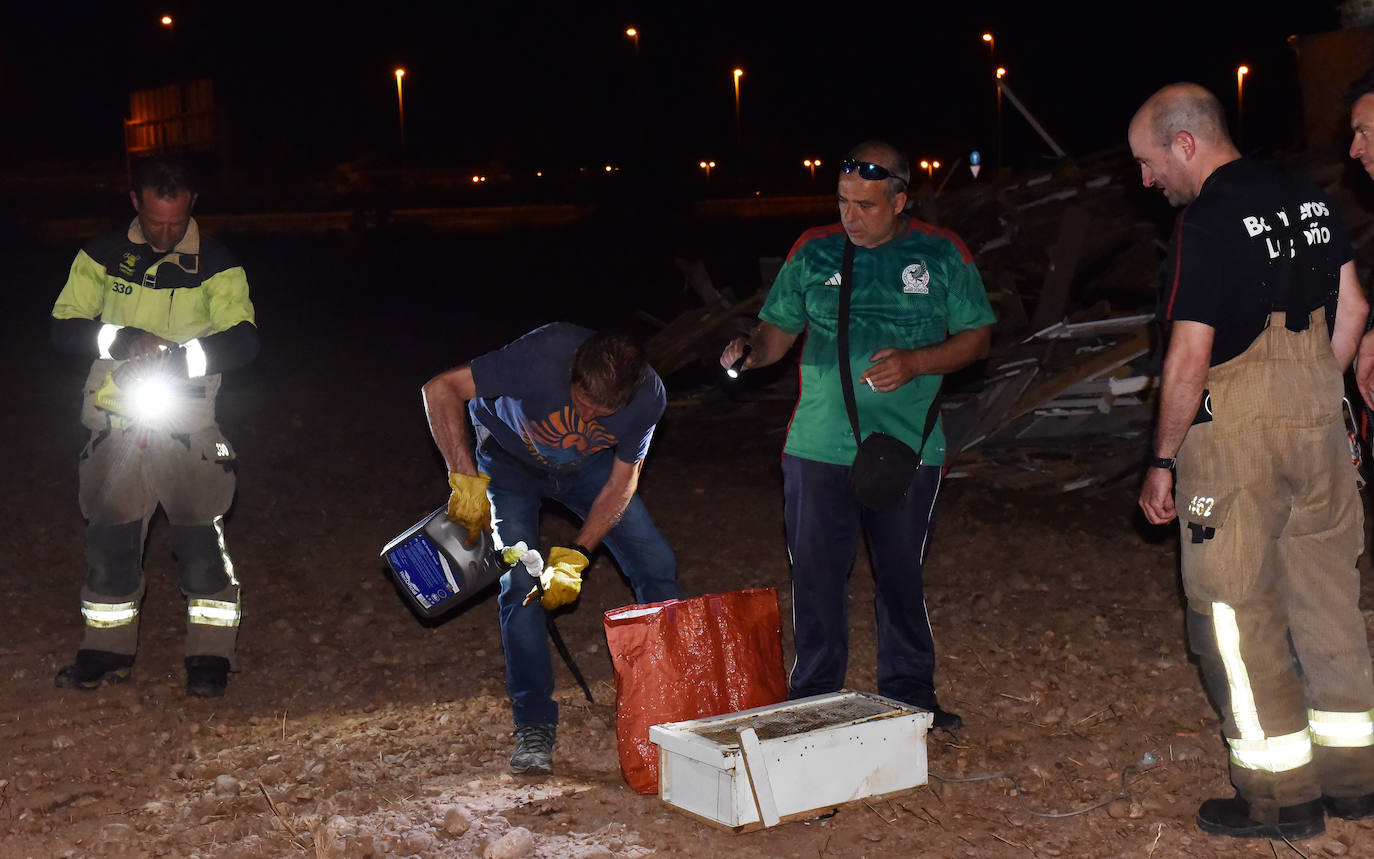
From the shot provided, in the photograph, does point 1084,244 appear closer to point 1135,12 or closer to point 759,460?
point 759,460

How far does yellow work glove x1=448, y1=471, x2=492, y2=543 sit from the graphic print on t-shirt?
0.82ft

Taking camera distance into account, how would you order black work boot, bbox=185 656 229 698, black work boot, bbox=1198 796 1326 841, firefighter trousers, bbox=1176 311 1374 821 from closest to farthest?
firefighter trousers, bbox=1176 311 1374 821 < black work boot, bbox=1198 796 1326 841 < black work boot, bbox=185 656 229 698

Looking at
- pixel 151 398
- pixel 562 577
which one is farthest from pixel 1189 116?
pixel 151 398

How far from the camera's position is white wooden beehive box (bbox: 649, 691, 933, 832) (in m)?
3.71

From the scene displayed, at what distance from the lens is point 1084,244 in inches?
424

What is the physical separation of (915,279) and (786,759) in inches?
62.6

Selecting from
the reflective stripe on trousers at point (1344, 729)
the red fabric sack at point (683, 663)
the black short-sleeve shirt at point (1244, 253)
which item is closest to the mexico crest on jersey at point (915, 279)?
the black short-sleeve shirt at point (1244, 253)

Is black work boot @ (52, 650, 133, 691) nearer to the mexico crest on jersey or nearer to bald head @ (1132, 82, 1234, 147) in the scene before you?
the mexico crest on jersey

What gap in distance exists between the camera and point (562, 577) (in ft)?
13.8

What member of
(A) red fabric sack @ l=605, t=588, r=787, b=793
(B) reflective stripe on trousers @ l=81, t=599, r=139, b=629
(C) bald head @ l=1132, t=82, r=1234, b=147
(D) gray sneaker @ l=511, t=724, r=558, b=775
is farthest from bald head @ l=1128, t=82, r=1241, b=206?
(B) reflective stripe on trousers @ l=81, t=599, r=139, b=629

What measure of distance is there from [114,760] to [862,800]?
2508 millimetres

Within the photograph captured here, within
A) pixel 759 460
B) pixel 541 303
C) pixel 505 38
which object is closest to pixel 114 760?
pixel 759 460

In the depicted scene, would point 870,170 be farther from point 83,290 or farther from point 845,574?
point 83,290

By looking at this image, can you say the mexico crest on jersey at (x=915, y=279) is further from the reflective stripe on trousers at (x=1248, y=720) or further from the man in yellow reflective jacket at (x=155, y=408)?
the man in yellow reflective jacket at (x=155, y=408)
